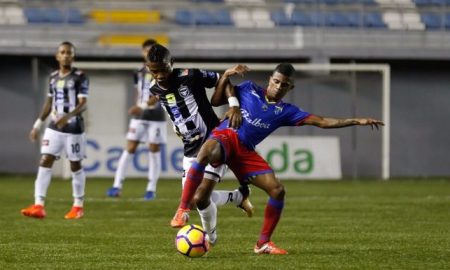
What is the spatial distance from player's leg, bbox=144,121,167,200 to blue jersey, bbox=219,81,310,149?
780 cm

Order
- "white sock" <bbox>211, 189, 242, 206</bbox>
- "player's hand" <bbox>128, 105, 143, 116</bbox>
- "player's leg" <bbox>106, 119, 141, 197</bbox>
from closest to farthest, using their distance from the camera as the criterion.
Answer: "white sock" <bbox>211, 189, 242, 206</bbox>
"player's hand" <bbox>128, 105, 143, 116</bbox>
"player's leg" <bbox>106, 119, 141, 197</bbox>

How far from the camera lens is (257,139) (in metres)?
9.59

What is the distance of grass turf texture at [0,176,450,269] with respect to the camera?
884 cm

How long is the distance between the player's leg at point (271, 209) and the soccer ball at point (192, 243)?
2.01 feet

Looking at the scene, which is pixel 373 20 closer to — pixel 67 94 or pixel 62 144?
pixel 67 94

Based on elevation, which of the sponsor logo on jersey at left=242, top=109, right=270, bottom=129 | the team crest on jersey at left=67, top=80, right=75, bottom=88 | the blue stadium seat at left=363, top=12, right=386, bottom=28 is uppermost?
the blue stadium seat at left=363, top=12, right=386, bottom=28

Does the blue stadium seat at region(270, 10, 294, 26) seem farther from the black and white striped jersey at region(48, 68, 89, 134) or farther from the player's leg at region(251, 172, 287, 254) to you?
the player's leg at region(251, 172, 287, 254)

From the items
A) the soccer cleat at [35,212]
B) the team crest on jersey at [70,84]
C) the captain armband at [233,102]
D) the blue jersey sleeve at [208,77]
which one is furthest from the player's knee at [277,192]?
the team crest on jersey at [70,84]

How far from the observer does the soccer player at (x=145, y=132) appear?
17.4 metres

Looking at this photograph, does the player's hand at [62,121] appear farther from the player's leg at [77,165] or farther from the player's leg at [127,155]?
the player's leg at [127,155]

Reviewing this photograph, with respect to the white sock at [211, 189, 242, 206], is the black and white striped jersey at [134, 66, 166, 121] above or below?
above

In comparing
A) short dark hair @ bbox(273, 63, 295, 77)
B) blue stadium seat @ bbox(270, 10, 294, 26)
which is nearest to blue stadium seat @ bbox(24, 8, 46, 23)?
blue stadium seat @ bbox(270, 10, 294, 26)

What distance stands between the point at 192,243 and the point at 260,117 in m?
1.34

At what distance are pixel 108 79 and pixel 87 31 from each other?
1961 millimetres
